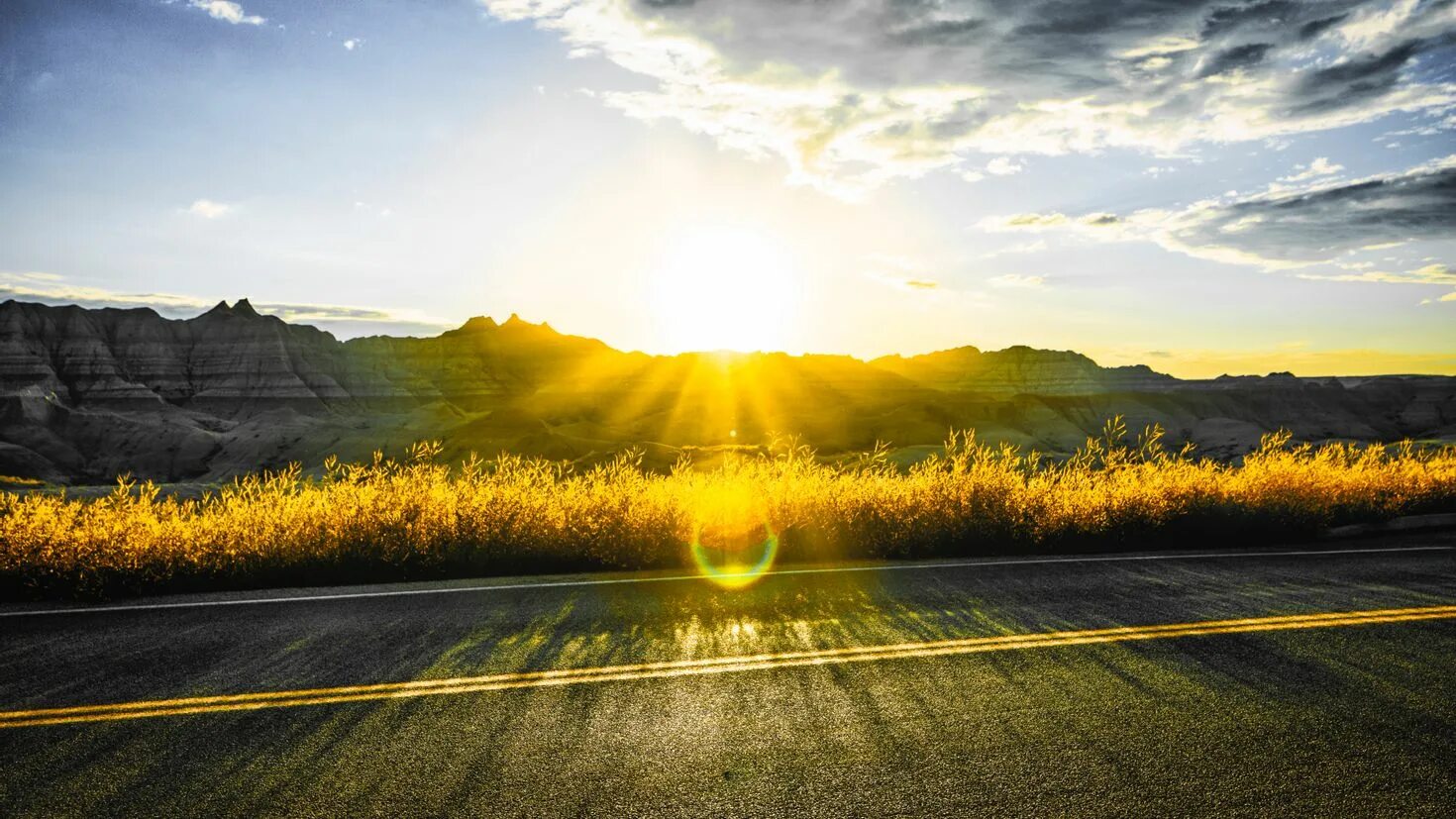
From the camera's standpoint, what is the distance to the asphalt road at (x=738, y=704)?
393 cm

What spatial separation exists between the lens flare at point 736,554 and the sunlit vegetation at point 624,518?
0.04 m

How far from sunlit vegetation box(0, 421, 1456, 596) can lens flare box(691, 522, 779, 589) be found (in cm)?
4

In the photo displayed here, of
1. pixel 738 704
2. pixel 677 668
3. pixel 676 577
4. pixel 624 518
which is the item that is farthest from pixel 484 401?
pixel 738 704

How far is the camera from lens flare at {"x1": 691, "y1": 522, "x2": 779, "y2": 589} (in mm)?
9305

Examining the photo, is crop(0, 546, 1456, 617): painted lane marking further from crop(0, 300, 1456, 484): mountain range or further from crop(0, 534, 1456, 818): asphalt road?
crop(0, 300, 1456, 484): mountain range

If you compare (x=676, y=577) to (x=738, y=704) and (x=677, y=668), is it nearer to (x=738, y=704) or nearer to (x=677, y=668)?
(x=677, y=668)

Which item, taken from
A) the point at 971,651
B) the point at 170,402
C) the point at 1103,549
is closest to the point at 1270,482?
the point at 1103,549

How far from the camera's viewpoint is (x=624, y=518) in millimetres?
10539

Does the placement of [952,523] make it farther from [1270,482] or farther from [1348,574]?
[1270,482]

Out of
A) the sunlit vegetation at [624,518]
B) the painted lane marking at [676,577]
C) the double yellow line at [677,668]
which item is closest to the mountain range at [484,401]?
the sunlit vegetation at [624,518]

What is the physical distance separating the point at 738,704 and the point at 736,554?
17.5 feet

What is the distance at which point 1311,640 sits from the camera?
6359 mm

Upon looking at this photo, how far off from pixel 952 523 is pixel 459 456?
247ft

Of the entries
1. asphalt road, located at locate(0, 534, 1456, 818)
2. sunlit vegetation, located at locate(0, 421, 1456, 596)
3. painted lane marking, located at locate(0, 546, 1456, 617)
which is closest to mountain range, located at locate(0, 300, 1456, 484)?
sunlit vegetation, located at locate(0, 421, 1456, 596)
